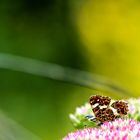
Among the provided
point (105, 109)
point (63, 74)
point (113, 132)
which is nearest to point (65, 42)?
point (63, 74)

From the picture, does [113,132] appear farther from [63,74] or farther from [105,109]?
[63,74]

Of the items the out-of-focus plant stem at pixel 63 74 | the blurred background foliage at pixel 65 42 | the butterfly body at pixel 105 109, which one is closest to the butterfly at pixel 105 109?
the butterfly body at pixel 105 109

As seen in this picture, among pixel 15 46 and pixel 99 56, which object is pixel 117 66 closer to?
pixel 99 56

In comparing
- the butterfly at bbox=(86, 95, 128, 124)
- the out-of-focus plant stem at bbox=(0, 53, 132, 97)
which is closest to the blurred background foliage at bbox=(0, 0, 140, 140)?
the out-of-focus plant stem at bbox=(0, 53, 132, 97)

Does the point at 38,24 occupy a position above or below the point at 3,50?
above

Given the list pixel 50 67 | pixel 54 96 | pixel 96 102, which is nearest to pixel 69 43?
pixel 54 96
